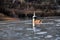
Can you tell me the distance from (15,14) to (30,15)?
0.71m

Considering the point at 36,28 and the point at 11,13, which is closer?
the point at 36,28

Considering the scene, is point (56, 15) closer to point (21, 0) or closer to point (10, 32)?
point (21, 0)

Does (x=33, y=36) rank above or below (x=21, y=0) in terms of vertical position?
below

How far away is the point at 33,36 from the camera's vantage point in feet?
17.0

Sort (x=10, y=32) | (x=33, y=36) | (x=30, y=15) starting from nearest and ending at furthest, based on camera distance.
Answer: (x=33, y=36)
(x=10, y=32)
(x=30, y=15)

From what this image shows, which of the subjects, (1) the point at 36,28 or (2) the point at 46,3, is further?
(2) the point at 46,3

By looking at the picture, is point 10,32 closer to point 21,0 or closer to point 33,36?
point 33,36

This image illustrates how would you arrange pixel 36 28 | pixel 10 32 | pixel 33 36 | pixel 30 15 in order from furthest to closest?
pixel 30 15
pixel 36 28
pixel 10 32
pixel 33 36

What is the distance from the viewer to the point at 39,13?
29.9 feet

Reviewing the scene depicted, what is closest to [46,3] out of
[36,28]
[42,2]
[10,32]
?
[42,2]

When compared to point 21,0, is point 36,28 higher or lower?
lower

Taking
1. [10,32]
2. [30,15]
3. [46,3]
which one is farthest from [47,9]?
[10,32]

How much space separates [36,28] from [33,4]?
125 inches

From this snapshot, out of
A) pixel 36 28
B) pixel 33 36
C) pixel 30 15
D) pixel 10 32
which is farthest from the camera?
pixel 30 15
